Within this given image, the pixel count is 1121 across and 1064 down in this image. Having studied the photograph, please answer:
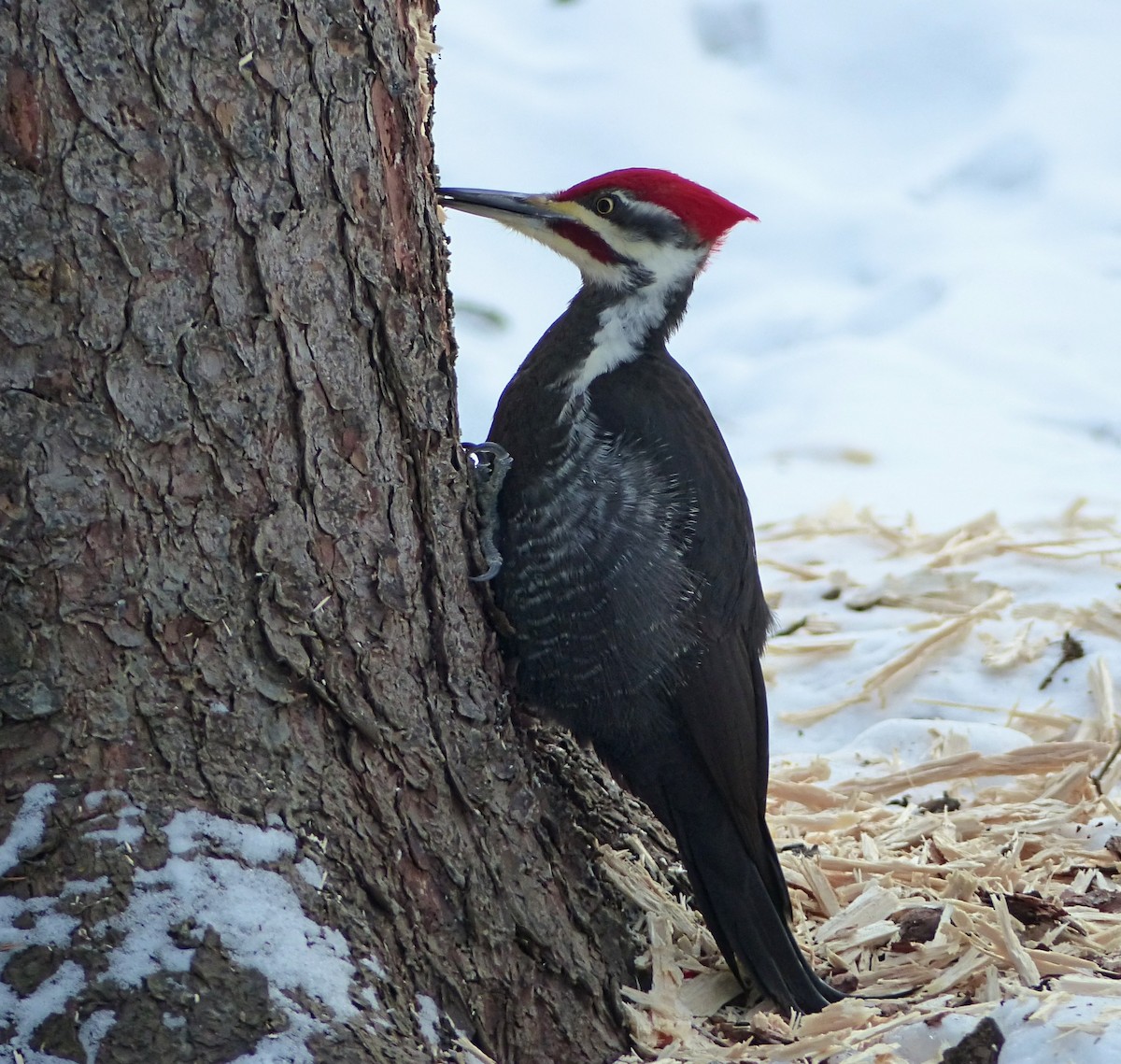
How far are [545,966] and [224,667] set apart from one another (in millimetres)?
707

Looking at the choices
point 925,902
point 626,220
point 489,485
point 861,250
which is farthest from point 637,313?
point 861,250

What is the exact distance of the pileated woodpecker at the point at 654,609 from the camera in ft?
→ 8.27

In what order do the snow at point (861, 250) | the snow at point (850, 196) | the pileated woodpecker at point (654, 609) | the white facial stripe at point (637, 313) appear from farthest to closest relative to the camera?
the snow at point (850, 196) < the snow at point (861, 250) < the white facial stripe at point (637, 313) < the pileated woodpecker at point (654, 609)

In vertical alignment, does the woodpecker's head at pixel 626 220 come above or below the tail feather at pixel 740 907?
above

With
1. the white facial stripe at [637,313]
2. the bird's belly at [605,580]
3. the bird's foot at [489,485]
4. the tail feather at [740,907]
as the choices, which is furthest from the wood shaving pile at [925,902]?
the white facial stripe at [637,313]

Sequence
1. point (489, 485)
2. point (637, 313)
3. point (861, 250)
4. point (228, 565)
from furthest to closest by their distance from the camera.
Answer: point (861, 250), point (637, 313), point (489, 485), point (228, 565)

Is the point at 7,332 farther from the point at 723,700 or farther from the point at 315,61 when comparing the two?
the point at 723,700

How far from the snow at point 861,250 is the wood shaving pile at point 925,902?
1.17 m

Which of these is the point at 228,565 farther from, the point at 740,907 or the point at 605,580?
the point at 740,907

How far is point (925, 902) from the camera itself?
2609 millimetres

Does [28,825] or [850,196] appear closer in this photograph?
[28,825]

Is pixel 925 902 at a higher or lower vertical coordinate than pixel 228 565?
lower

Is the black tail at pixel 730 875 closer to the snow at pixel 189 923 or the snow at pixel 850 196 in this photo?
the snow at pixel 189 923

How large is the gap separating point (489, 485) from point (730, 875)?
80 centimetres
